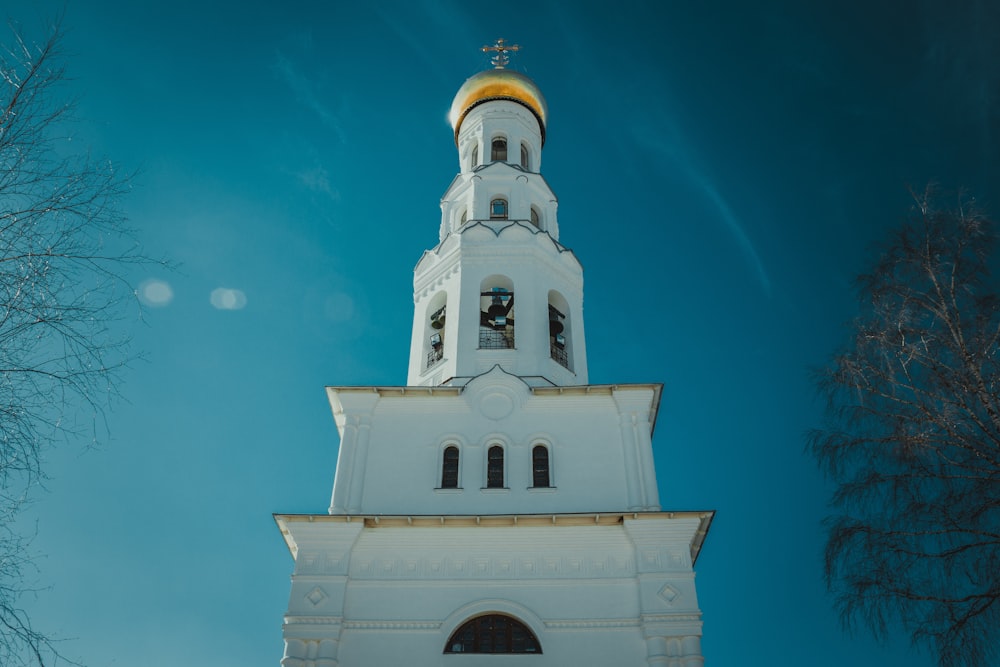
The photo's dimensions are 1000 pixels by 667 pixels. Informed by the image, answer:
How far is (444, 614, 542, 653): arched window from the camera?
1440 centimetres

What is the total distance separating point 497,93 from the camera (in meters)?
27.1

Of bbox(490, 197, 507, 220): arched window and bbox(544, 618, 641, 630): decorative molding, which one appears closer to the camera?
bbox(544, 618, 641, 630): decorative molding

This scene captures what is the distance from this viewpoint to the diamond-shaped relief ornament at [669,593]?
47.8 ft

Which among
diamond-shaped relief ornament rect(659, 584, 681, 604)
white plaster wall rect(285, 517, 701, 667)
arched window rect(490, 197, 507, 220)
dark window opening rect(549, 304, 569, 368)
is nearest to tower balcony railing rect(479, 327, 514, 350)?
dark window opening rect(549, 304, 569, 368)

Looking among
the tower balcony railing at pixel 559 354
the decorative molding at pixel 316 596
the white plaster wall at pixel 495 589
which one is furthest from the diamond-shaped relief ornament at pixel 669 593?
the tower balcony railing at pixel 559 354

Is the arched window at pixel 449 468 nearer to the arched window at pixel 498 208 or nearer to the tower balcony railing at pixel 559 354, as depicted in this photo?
the tower balcony railing at pixel 559 354

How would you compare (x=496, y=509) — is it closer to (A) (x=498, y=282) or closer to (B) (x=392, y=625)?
(B) (x=392, y=625)

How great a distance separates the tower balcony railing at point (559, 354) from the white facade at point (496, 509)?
4cm

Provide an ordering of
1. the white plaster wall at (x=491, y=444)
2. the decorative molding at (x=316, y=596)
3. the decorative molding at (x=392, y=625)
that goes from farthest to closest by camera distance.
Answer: the white plaster wall at (x=491, y=444), the decorative molding at (x=316, y=596), the decorative molding at (x=392, y=625)

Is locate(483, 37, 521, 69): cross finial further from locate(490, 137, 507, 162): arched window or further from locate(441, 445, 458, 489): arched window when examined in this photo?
locate(441, 445, 458, 489): arched window

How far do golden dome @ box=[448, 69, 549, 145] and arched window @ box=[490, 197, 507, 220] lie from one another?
4.70 m

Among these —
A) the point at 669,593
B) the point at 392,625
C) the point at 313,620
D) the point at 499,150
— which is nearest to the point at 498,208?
the point at 499,150

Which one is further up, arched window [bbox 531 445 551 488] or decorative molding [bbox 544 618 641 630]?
arched window [bbox 531 445 551 488]

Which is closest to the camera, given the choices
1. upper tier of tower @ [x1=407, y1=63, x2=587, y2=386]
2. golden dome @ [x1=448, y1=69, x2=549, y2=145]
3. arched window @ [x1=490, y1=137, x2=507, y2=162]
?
upper tier of tower @ [x1=407, y1=63, x2=587, y2=386]
